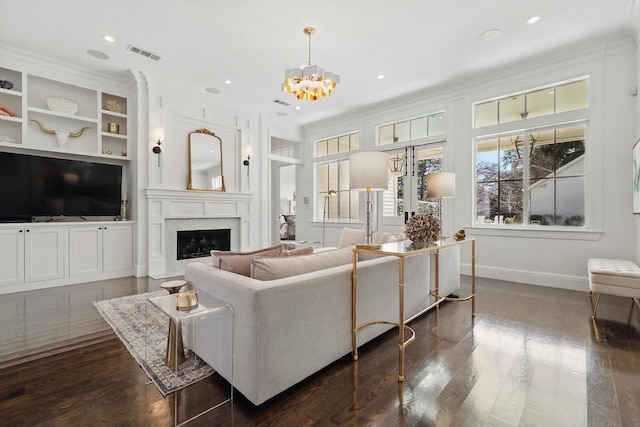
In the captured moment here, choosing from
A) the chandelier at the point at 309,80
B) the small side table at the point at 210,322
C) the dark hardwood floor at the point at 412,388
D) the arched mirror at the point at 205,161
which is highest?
the chandelier at the point at 309,80

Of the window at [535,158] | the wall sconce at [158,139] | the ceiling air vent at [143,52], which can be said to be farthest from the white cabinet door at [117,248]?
the window at [535,158]

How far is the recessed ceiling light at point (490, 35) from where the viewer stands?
3.48 metres

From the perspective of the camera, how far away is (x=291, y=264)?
72.4 inches

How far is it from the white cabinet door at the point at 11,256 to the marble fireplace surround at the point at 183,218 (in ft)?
4.91

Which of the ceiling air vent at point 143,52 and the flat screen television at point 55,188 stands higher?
the ceiling air vent at point 143,52

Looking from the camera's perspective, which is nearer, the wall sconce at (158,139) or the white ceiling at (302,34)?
the white ceiling at (302,34)

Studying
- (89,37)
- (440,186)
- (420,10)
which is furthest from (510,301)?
(89,37)

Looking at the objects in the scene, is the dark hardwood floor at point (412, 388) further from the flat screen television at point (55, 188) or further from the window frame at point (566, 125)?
the flat screen television at point (55, 188)

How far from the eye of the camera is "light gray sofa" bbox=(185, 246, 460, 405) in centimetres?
151

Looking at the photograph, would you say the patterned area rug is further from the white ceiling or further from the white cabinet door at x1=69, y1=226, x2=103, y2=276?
the white ceiling

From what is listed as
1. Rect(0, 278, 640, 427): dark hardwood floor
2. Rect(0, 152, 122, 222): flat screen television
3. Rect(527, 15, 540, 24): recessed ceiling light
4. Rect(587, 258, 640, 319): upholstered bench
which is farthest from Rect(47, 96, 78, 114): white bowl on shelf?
Rect(587, 258, 640, 319): upholstered bench

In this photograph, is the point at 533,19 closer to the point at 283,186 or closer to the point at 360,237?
the point at 360,237

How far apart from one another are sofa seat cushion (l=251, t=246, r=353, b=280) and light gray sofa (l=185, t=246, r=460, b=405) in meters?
0.02

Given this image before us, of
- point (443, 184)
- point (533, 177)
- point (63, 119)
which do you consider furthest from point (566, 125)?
point (63, 119)
